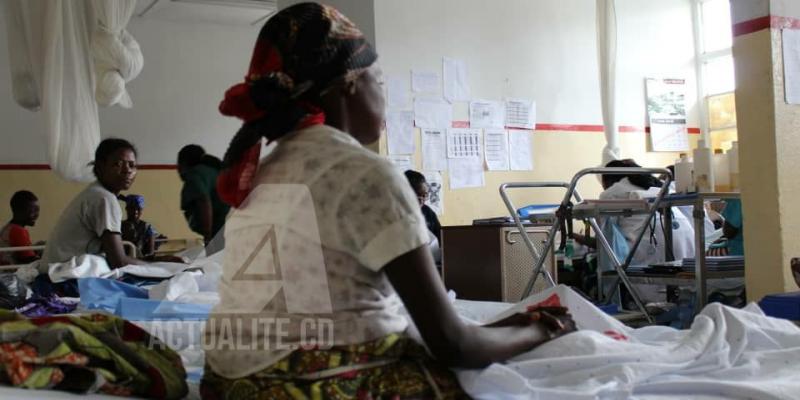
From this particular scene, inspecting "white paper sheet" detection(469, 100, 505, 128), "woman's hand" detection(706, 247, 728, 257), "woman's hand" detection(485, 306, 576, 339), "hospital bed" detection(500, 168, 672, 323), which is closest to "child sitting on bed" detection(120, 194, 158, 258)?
"white paper sheet" detection(469, 100, 505, 128)

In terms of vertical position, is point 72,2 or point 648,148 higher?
point 72,2

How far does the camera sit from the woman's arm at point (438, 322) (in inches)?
49.9

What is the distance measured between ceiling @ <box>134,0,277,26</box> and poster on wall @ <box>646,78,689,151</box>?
412 centimetres

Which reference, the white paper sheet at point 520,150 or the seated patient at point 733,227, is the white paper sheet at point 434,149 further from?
the seated patient at point 733,227

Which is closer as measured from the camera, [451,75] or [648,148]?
[451,75]

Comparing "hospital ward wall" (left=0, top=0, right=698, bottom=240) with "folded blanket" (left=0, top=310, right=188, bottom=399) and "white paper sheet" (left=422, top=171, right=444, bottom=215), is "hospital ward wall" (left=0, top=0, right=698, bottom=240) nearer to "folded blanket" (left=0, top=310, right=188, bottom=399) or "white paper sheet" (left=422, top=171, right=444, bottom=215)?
"white paper sheet" (left=422, top=171, right=444, bottom=215)

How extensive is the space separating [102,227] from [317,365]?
297 centimetres

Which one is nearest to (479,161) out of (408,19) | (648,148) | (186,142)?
(408,19)

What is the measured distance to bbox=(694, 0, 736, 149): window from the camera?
7574mm

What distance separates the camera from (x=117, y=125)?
8883mm

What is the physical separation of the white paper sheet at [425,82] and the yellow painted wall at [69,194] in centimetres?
407

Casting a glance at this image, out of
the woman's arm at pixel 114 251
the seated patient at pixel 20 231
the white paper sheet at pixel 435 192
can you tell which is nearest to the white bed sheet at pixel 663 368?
the woman's arm at pixel 114 251

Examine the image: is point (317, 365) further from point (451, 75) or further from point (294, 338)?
point (451, 75)

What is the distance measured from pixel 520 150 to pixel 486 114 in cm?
47
